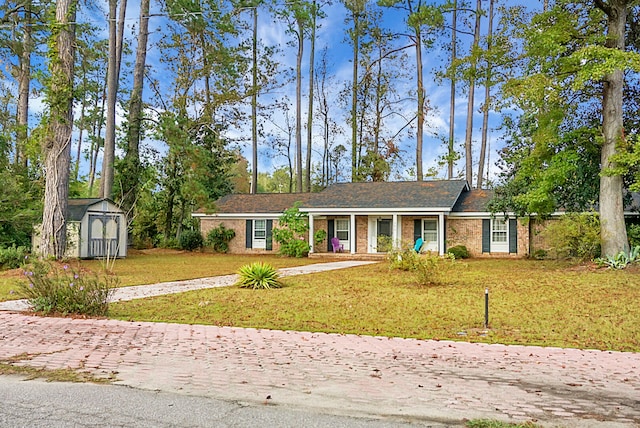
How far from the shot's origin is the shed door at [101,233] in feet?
79.8

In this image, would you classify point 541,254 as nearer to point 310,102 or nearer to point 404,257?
point 404,257

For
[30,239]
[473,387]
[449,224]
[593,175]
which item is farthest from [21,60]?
[473,387]

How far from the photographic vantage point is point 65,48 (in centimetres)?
1856

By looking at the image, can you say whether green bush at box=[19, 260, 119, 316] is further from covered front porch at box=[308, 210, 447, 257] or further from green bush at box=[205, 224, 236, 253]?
green bush at box=[205, 224, 236, 253]

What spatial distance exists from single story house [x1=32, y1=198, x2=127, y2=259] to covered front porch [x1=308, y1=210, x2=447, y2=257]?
935 cm

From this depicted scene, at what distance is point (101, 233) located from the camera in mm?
24781

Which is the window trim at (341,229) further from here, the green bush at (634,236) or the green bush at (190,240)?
the green bush at (634,236)

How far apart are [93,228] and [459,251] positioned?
658 inches

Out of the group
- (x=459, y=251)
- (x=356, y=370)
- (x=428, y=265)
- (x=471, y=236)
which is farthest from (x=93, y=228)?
(x=356, y=370)

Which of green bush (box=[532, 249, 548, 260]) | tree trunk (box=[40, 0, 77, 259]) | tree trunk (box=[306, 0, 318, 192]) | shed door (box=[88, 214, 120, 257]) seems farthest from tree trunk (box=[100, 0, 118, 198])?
green bush (box=[532, 249, 548, 260])

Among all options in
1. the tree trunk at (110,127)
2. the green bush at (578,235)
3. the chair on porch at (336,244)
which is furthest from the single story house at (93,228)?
the green bush at (578,235)

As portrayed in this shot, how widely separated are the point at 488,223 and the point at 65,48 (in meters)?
19.4

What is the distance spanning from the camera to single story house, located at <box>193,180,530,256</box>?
25.7 metres

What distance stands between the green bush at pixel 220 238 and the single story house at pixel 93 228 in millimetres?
5465
